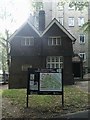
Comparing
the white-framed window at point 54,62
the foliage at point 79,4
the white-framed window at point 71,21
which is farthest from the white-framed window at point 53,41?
the white-framed window at point 71,21

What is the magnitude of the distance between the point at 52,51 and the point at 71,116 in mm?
32334

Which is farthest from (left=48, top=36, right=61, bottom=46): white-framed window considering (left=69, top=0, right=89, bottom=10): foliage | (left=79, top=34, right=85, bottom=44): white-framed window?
(left=79, top=34, right=85, bottom=44): white-framed window

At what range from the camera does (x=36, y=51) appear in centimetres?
4369

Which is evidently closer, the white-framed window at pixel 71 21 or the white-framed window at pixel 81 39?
the white-framed window at pixel 81 39

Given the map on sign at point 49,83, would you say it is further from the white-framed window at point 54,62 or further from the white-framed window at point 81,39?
the white-framed window at point 81,39

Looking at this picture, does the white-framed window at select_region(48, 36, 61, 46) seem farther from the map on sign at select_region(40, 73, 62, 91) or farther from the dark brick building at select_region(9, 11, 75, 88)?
the map on sign at select_region(40, 73, 62, 91)

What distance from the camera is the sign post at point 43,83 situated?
1427cm

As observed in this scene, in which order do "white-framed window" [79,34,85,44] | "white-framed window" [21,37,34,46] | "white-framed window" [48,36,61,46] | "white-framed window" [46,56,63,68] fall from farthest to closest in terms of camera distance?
"white-framed window" [79,34,85,44] < "white-framed window" [21,37,34,46] < "white-framed window" [48,36,61,46] < "white-framed window" [46,56,63,68]

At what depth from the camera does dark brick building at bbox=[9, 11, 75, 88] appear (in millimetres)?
43062

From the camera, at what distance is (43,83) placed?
563 inches

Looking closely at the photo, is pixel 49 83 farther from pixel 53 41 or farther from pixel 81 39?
pixel 81 39

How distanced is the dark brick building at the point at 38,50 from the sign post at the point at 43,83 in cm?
2847

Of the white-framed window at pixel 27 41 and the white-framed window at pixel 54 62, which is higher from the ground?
the white-framed window at pixel 27 41

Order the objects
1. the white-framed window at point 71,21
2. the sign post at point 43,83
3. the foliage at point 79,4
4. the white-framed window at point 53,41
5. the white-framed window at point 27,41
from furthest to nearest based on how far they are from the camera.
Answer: the white-framed window at point 71,21
the white-framed window at point 27,41
the white-framed window at point 53,41
the foliage at point 79,4
the sign post at point 43,83
